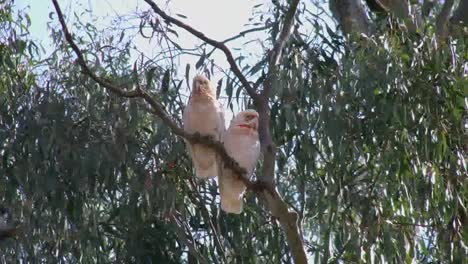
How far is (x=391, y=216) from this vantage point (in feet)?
13.8

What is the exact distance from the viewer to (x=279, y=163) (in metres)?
4.39

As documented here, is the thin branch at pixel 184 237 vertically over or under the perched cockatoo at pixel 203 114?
under

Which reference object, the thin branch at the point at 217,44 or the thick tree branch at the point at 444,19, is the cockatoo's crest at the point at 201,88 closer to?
the thin branch at the point at 217,44

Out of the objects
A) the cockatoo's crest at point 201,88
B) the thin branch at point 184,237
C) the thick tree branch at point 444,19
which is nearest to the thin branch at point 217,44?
the cockatoo's crest at point 201,88

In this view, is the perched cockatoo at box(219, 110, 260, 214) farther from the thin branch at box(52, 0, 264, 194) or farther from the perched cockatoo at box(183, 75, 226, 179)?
the thin branch at box(52, 0, 264, 194)

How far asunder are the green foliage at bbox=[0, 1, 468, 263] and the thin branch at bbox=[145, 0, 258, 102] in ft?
0.88

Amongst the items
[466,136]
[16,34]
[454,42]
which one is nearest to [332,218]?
[466,136]

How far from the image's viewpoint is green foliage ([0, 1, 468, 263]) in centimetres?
406

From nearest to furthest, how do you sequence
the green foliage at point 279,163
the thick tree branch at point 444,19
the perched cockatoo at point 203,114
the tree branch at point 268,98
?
the tree branch at point 268,98
the green foliage at point 279,163
the perched cockatoo at point 203,114
the thick tree branch at point 444,19

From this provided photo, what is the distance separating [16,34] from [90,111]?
35.7 inches

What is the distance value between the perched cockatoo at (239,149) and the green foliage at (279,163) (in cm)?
12

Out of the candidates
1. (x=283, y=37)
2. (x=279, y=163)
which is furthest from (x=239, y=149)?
(x=283, y=37)

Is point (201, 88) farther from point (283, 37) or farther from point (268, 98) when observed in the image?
point (268, 98)

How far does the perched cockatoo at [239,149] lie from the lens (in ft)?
13.8
